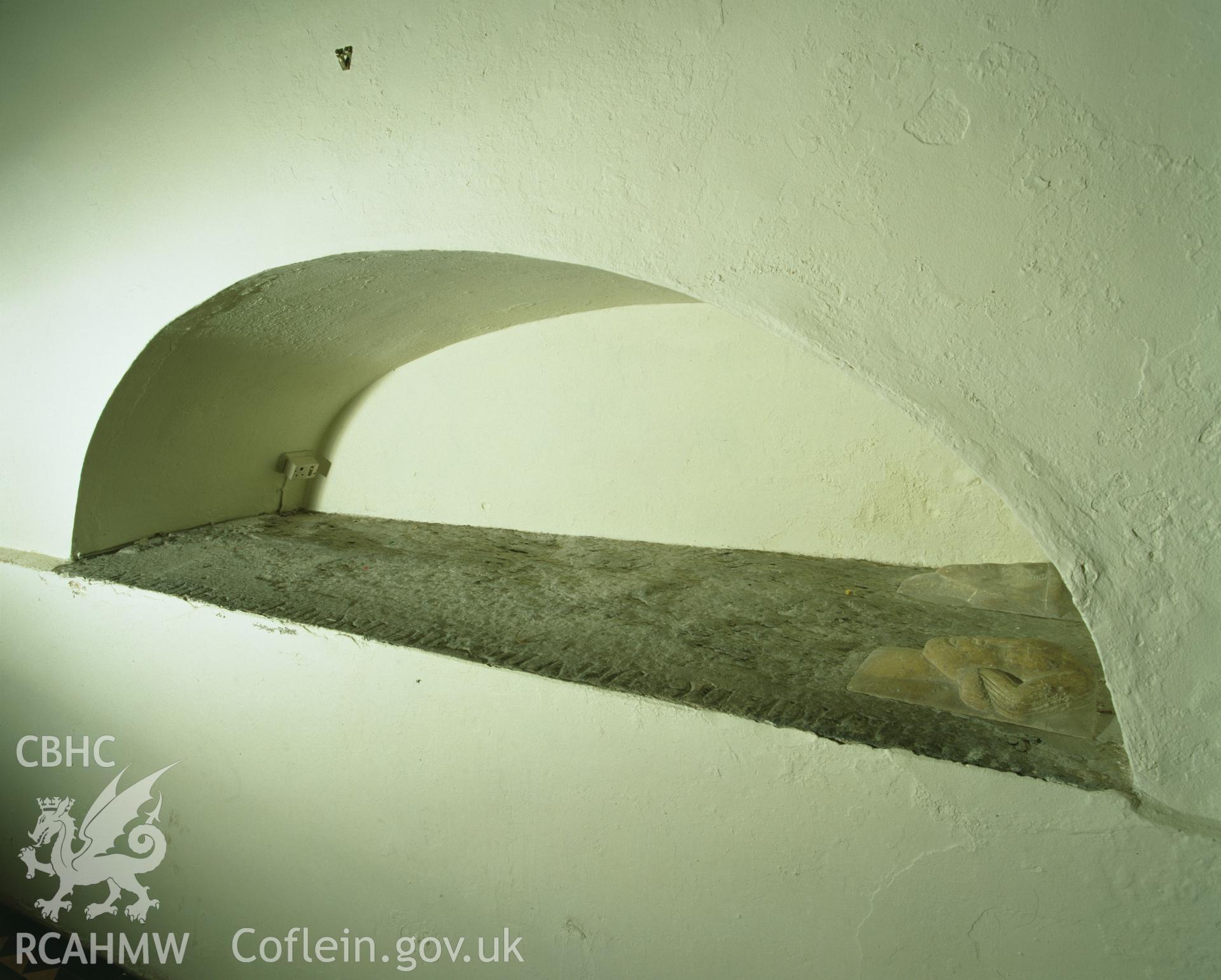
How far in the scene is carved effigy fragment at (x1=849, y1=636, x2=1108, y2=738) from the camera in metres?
1.35

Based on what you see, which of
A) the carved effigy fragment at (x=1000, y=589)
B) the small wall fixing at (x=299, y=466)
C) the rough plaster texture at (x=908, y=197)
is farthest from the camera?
the small wall fixing at (x=299, y=466)

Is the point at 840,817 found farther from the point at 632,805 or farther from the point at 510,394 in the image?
the point at 510,394

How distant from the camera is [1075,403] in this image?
1.06 m

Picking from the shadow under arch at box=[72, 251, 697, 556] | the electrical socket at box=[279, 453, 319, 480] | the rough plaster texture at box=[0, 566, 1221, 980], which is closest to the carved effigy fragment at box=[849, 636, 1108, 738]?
the rough plaster texture at box=[0, 566, 1221, 980]

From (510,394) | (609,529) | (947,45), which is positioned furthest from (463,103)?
Result: (609,529)

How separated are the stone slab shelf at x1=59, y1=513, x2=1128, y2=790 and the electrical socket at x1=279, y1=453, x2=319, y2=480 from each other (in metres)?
0.28

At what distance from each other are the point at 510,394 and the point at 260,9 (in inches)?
55.2

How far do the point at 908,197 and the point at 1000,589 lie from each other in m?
1.29

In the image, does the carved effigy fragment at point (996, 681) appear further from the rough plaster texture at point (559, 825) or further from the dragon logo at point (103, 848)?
the dragon logo at point (103, 848)

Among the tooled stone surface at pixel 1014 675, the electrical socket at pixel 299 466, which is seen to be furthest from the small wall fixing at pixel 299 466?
the tooled stone surface at pixel 1014 675

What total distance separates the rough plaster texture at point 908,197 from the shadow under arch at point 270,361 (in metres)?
0.30

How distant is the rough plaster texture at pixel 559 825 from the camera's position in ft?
3.82

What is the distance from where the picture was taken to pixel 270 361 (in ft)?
8.65

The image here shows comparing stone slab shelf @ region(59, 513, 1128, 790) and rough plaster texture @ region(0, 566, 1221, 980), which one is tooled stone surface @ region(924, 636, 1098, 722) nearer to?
stone slab shelf @ region(59, 513, 1128, 790)
